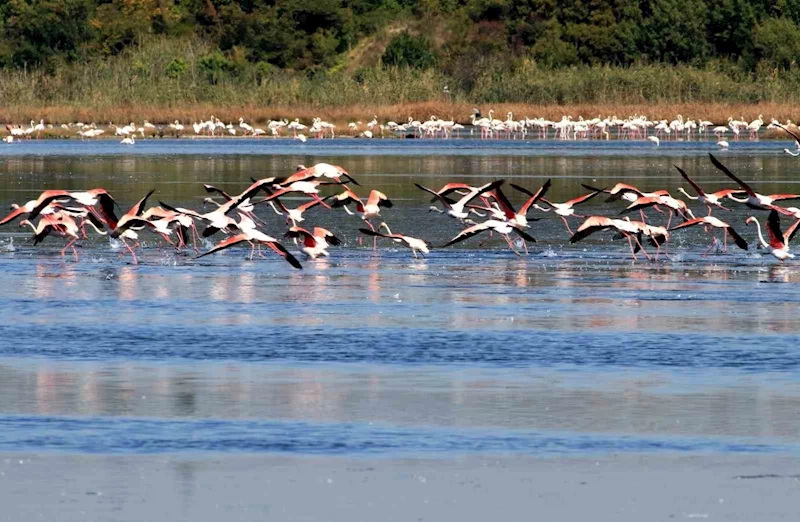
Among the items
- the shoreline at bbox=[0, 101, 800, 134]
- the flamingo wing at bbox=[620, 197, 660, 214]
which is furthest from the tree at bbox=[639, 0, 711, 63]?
the flamingo wing at bbox=[620, 197, 660, 214]

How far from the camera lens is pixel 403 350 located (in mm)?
11328

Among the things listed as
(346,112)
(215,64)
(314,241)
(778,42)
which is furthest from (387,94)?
(314,241)

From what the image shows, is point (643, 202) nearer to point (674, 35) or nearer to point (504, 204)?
point (504, 204)

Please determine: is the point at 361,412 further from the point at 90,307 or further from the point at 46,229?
the point at 46,229

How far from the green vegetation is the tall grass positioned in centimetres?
8

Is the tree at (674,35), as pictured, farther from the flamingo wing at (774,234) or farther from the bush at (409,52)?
the flamingo wing at (774,234)

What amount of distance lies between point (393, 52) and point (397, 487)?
219 ft

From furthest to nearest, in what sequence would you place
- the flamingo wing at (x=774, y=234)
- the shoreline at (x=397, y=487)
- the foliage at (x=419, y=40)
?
1. the foliage at (x=419, y=40)
2. the flamingo wing at (x=774, y=234)
3. the shoreline at (x=397, y=487)

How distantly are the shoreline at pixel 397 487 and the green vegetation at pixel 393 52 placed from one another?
51.6m

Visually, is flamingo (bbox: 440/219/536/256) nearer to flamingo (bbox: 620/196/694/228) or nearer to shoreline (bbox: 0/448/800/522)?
flamingo (bbox: 620/196/694/228)

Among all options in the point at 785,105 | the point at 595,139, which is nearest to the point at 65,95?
the point at 595,139

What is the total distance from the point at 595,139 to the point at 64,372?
4647 cm

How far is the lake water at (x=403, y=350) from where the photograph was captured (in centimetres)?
841

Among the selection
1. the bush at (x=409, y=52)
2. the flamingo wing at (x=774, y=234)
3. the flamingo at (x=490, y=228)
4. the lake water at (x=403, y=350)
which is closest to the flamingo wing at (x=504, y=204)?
the flamingo at (x=490, y=228)
